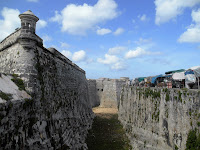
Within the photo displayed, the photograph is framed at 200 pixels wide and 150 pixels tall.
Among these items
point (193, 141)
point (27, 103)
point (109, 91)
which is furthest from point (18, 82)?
point (109, 91)

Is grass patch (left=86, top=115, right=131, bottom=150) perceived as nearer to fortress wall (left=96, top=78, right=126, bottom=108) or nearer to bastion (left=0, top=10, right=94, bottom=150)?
bastion (left=0, top=10, right=94, bottom=150)

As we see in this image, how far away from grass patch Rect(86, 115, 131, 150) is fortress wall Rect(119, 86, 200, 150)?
120cm

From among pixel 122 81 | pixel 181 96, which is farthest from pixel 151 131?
pixel 122 81

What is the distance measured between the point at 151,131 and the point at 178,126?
Result: 3.63 metres

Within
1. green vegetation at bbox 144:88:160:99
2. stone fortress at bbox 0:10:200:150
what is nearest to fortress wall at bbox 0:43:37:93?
stone fortress at bbox 0:10:200:150

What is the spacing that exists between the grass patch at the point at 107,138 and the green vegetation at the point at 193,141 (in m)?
6.98

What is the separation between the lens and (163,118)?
12.6m

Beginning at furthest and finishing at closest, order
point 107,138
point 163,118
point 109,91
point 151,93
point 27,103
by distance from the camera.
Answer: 1. point 109,91
2. point 107,138
3. point 151,93
4. point 163,118
5. point 27,103

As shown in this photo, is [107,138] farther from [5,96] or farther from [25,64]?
[5,96]

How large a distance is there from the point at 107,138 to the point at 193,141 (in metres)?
10.1

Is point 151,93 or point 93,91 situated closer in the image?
point 151,93

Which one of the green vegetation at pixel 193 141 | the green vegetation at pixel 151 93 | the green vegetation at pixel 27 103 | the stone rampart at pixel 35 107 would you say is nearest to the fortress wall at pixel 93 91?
the green vegetation at pixel 151 93

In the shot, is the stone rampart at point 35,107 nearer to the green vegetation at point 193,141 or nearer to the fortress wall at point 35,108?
the fortress wall at point 35,108

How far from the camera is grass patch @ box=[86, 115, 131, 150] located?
1506cm
